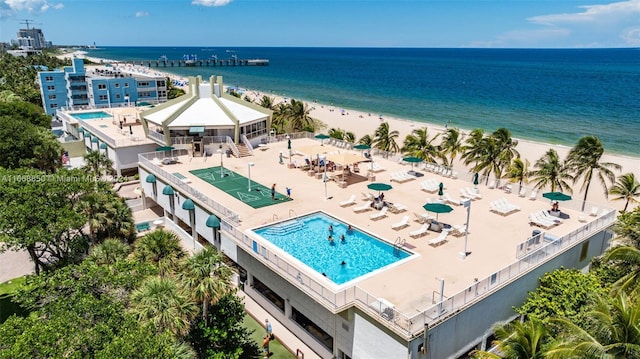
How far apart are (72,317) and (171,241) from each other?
6.95 m

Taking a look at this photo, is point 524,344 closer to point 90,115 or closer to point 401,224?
point 401,224

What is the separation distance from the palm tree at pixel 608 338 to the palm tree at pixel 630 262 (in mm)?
5199

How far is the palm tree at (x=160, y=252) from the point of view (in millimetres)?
20214

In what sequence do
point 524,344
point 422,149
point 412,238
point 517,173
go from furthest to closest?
point 422,149 → point 517,173 → point 412,238 → point 524,344

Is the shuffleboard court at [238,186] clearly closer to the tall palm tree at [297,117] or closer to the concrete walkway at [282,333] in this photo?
the concrete walkway at [282,333]

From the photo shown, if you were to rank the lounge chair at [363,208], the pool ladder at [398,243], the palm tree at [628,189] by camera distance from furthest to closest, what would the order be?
the palm tree at [628,189]
the lounge chair at [363,208]
the pool ladder at [398,243]

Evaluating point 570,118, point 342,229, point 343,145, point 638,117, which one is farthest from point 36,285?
point 638,117

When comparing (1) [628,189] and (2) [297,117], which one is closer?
(1) [628,189]

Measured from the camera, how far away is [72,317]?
1452cm

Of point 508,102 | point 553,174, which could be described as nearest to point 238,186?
point 553,174

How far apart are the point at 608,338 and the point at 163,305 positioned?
1444 cm

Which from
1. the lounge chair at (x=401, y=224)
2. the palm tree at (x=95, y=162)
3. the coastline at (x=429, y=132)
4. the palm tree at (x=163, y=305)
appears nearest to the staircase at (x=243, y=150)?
the palm tree at (x=95, y=162)

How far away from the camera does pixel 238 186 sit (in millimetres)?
32844

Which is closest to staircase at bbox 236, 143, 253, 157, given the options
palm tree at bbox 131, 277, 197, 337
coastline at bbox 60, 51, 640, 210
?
coastline at bbox 60, 51, 640, 210
